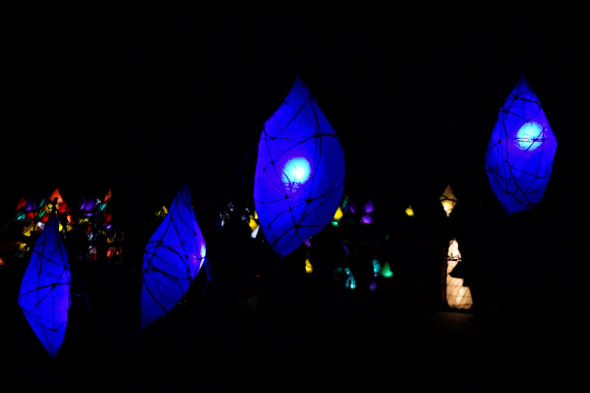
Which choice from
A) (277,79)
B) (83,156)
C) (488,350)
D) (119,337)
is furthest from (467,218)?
(83,156)

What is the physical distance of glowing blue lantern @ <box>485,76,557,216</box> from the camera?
190 cm

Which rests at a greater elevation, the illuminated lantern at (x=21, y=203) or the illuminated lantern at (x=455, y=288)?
the illuminated lantern at (x=21, y=203)

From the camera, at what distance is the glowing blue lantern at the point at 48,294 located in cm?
213

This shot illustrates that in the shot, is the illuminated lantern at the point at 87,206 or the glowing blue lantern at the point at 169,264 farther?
the illuminated lantern at the point at 87,206

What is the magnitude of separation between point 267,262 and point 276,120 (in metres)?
1.74

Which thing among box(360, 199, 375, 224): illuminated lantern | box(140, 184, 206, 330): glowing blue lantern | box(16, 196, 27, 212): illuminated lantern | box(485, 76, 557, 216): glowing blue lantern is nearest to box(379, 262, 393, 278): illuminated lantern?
box(360, 199, 375, 224): illuminated lantern

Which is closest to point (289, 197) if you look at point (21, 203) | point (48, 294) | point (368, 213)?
point (48, 294)

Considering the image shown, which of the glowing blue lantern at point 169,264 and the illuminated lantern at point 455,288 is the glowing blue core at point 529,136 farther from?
the glowing blue lantern at point 169,264

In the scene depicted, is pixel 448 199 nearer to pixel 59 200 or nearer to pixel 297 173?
pixel 297 173

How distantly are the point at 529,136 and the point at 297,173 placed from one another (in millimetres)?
1065

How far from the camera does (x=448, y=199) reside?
3.08 meters

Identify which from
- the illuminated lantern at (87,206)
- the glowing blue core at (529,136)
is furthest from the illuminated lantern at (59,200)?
the glowing blue core at (529,136)

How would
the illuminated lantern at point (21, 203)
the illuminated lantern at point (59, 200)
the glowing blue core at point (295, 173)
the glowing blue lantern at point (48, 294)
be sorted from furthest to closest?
1. the illuminated lantern at point (21, 203)
2. the illuminated lantern at point (59, 200)
3. the glowing blue lantern at point (48, 294)
4. the glowing blue core at point (295, 173)

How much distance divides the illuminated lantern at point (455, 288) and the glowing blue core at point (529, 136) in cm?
112
